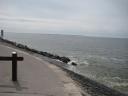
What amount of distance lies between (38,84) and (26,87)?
0.67 metres

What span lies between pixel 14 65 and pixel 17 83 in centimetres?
69

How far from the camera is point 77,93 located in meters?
9.12

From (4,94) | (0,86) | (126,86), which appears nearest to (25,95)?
(4,94)

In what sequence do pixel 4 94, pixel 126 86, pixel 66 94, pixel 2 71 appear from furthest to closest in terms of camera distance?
pixel 126 86 < pixel 2 71 < pixel 66 94 < pixel 4 94

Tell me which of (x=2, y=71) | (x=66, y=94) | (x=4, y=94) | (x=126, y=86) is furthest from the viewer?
(x=126, y=86)

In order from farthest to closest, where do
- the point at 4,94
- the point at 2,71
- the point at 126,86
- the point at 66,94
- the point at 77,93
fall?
the point at 126,86, the point at 2,71, the point at 77,93, the point at 66,94, the point at 4,94

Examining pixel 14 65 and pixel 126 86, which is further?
pixel 126 86

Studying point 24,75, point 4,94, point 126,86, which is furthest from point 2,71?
point 126,86

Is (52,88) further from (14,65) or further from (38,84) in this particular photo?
(14,65)

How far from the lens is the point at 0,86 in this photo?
28.5 feet

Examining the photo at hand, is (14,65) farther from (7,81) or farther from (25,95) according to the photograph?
(25,95)

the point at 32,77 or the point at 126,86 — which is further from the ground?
the point at 32,77

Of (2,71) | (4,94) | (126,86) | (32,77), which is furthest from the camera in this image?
(126,86)

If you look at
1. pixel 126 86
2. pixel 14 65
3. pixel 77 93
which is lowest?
pixel 126 86
